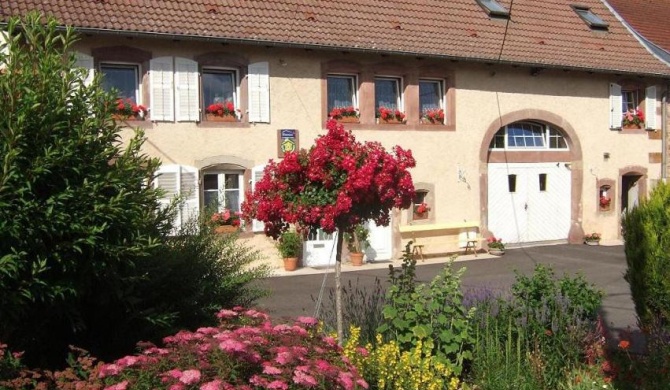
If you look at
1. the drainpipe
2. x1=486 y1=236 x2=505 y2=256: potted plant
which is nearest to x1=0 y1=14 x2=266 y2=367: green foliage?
x1=486 y1=236 x2=505 y2=256: potted plant

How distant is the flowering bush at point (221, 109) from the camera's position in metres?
14.8

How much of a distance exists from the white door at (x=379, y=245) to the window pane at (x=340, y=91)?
2.92m

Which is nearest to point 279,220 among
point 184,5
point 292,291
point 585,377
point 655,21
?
point 585,377

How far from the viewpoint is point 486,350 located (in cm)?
556

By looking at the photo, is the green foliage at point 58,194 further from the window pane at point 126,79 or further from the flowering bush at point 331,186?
the window pane at point 126,79

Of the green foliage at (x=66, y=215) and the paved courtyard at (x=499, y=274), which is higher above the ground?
the green foliage at (x=66, y=215)

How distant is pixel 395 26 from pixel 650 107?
8348 mm

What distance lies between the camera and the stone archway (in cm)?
1812

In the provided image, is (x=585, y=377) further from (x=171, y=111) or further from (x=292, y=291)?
(x=171, y=111)

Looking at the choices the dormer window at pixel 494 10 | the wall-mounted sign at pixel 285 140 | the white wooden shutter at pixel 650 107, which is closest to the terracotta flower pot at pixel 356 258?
the wall-mounted sign at pixel 285 140

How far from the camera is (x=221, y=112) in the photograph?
14.9 m

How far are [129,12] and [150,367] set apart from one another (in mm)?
11964

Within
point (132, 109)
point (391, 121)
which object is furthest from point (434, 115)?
point (132, 109)

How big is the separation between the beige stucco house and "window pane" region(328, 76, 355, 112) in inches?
1.4
